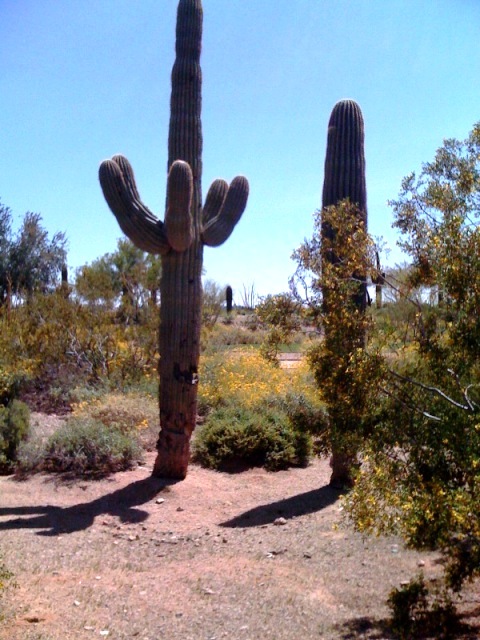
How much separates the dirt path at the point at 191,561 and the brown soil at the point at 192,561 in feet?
0.05

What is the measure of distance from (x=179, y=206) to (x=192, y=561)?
4090mm

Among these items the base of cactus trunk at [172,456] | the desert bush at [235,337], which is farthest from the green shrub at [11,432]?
the desert bush at [235,337]

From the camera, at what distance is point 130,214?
9.43m

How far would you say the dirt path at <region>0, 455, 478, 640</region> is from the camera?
17.3ft

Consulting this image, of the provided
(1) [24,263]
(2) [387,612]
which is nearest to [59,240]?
(1) [24,263]

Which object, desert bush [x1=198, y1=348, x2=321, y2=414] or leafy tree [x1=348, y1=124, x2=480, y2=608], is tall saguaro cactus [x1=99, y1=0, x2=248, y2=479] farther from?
leafy tree [x1=348, y1=124, x2=480, y2=608]

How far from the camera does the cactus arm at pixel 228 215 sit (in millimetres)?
9875

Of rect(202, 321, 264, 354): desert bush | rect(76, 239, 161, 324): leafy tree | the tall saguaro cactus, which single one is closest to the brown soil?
the tall saguaro cactus

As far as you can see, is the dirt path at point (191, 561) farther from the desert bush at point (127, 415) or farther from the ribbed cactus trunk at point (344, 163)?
the desert bush at point (127, 415)

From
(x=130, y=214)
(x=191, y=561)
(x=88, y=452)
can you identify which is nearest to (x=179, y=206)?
(x=130, y=214)

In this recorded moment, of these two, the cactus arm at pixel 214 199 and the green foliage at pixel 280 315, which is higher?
the cactus arm at pixel 214 199

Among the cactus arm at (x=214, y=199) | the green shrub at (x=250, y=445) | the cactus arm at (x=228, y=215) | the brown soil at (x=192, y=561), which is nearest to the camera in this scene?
the brown soil at (x=192, y=561)

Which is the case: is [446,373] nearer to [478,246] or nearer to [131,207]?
[478,246]

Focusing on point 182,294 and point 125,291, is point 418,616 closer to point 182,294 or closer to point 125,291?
point 182,294
